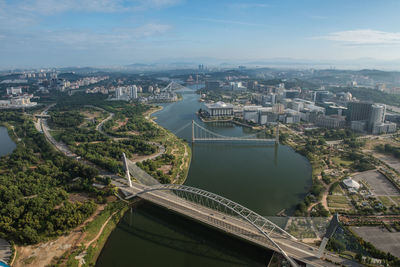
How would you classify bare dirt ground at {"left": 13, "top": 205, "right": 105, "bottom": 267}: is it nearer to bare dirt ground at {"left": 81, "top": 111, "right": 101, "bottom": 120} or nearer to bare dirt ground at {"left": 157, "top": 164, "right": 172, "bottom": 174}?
bare dirt ground at {"left": 157, "top": 164, "right": 172, "bottom": 174}

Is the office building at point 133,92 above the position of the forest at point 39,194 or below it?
above

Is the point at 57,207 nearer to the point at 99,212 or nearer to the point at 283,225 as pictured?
the point at 99,212

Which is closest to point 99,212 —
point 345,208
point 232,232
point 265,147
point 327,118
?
point 232,232

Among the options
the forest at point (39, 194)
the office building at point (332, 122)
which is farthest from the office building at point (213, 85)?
the forest at point (39, 194)

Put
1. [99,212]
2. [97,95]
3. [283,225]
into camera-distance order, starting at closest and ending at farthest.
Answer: [283,225] < [99,212] < [97,95]

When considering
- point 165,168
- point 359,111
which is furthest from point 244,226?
point 359,111

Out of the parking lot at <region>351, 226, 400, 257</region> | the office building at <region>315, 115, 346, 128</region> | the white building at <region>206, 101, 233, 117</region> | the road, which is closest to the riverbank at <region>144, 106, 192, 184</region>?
the road

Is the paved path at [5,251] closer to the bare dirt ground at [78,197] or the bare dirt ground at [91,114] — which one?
the bare dirt ground at [78,197]
